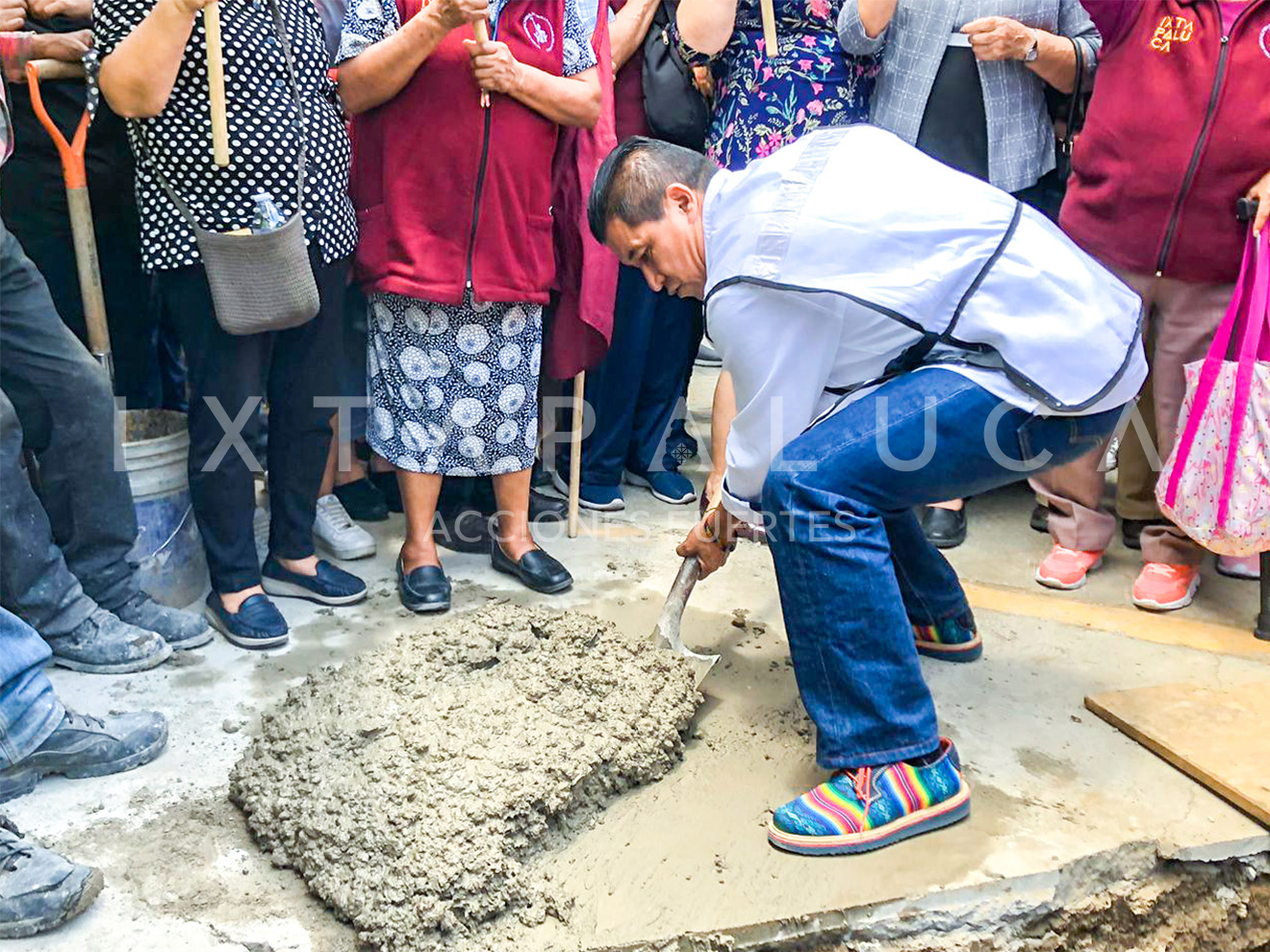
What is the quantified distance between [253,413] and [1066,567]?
211 centimetres

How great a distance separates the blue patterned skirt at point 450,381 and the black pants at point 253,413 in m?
0.12

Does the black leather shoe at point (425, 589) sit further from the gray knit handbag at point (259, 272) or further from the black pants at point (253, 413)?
the gray knit handbag at point (259, 272)

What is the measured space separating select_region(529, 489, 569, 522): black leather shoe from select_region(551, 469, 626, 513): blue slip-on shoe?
8 cm

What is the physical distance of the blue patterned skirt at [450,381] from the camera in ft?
9.14

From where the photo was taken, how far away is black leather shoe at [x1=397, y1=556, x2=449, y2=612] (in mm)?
2791

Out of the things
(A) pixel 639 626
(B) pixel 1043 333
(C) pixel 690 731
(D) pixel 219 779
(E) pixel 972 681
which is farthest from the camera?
(A) pixel 639 626

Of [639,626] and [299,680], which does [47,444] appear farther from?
[639,626]

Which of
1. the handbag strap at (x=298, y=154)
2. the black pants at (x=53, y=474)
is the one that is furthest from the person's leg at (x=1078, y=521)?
the black pants at (x=53, y=474)

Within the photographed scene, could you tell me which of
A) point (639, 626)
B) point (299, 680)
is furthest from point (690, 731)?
point (299, 680)

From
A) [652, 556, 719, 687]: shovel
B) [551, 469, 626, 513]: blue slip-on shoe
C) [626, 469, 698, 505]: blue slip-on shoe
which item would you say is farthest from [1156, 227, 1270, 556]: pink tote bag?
[551, 469, 626, 513]: blue slip-on shoe

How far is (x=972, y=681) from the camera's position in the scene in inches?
99.5

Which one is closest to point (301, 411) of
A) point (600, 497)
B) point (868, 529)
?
point (600, 497)

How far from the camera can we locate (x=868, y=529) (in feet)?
6.50

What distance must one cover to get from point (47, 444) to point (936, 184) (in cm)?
181
